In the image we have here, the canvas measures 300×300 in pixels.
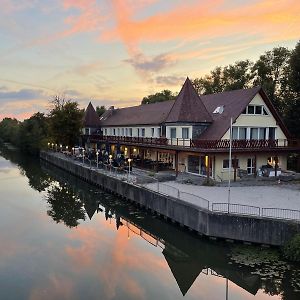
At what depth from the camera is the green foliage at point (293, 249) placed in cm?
1652

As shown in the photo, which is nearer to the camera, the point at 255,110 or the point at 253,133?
the point at 255,110

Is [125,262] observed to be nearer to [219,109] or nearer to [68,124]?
[219,109]

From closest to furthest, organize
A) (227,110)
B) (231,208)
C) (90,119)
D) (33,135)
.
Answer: (231,208) < (227,110) < (90,119) < (33,135)

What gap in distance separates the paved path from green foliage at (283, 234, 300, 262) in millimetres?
3665

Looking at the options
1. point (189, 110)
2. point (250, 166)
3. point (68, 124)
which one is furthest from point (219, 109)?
point (68, 124)

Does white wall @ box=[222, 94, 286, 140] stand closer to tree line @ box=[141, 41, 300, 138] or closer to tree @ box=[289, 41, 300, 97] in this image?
tree line @ box=[141, 41, 300, 138]

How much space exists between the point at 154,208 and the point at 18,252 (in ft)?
30.9

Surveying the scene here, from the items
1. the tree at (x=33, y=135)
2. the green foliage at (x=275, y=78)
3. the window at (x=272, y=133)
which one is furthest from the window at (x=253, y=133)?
the tree at (x=33, y=135)

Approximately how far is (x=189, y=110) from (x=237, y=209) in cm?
1623

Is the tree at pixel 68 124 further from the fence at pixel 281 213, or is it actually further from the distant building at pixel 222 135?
the fence at pixel 281 213

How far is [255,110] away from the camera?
33.3 metres

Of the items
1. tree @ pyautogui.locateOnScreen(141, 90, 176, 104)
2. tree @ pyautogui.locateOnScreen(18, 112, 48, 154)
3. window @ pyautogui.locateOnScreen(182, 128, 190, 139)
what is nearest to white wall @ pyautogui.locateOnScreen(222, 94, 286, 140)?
window @ pyautogui.locateOnScreen(182, 128, 190, 139)

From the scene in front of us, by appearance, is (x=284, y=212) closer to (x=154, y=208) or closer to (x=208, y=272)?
(x=208, y=272)

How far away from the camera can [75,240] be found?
2239 centimetres
